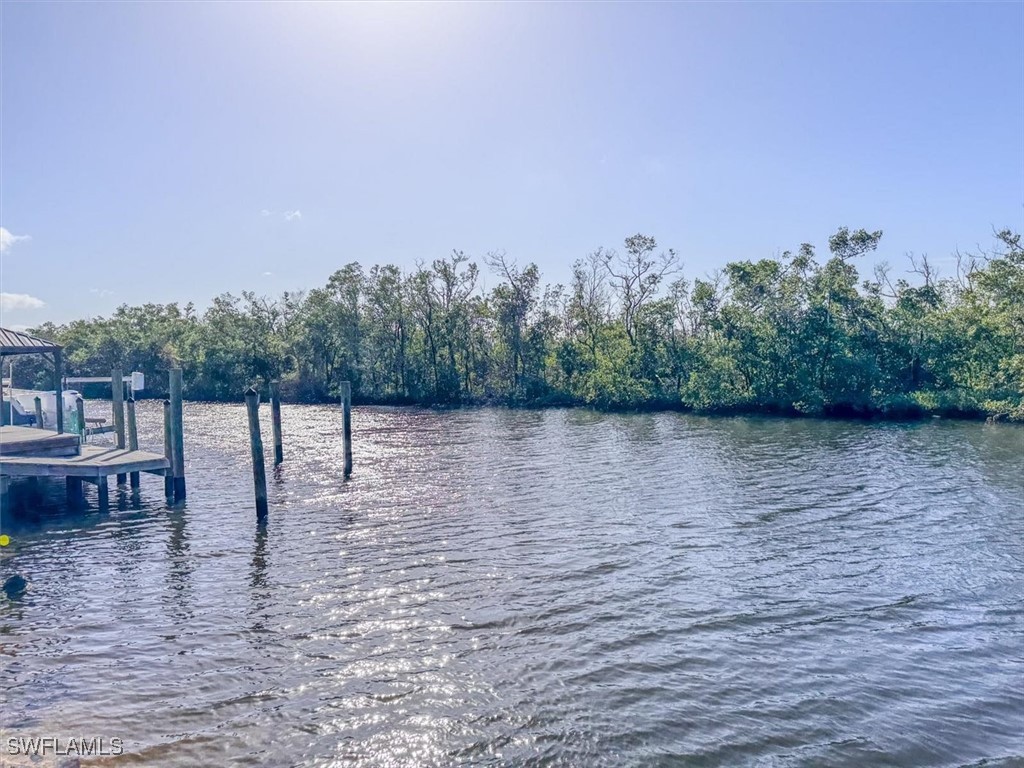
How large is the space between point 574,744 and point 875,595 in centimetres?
664

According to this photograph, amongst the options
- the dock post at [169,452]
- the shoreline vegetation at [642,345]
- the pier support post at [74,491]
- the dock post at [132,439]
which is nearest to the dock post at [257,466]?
the dock post at [169,452]

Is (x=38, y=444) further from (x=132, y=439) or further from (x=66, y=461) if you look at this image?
(x=132, y=439)

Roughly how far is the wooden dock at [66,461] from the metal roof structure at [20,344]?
2.29m

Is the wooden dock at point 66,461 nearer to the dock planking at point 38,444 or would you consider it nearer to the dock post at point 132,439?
the dock planking at point 38,444

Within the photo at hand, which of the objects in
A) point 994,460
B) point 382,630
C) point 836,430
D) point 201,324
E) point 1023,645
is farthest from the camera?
point 201,324

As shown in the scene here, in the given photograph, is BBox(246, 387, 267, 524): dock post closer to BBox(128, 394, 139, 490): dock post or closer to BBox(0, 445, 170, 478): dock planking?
BBox(0, 445, 170, 478): dock planking

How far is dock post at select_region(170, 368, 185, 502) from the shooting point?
1775 centimetres

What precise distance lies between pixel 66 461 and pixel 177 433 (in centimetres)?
247

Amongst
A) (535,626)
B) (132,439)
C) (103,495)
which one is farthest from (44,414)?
(535,626)

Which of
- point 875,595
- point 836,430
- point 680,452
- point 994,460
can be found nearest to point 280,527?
point 875,595

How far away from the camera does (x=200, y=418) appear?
50031mm

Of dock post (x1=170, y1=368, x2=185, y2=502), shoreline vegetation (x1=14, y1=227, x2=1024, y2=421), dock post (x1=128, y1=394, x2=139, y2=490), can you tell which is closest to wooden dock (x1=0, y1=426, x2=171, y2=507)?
dock post (x1=170, y1=368, x2=185, y2=502)

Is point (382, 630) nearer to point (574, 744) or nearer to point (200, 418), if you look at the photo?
point (574, 744)

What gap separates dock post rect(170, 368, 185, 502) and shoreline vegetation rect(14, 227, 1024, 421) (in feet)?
111
